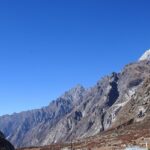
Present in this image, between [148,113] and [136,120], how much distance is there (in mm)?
6217

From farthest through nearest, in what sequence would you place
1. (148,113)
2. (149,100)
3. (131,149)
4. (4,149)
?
(149,100) → (148,113) → (131,149) → (4,149)

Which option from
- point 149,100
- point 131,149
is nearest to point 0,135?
point 131,149

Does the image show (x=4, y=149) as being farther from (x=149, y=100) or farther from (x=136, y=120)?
(x=149, y=100)

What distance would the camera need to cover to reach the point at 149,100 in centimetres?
19975

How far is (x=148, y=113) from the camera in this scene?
183625 millimetres

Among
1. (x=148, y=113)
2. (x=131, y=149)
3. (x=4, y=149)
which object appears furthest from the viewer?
(x=148, y=113)

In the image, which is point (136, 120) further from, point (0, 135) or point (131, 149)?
point (0, 135)

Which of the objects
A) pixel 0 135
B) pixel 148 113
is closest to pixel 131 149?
pixel 0 135

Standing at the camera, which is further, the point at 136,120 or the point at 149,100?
the point at 149,100

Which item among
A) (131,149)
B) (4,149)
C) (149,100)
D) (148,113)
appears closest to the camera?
(4,149)

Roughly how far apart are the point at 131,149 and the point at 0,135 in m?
18.3

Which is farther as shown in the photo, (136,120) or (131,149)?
(136,120)

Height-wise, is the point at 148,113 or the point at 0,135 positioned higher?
the point at 148,113

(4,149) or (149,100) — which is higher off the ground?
(149,100)
